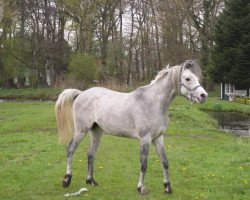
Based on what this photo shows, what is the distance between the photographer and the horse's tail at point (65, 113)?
8.51m

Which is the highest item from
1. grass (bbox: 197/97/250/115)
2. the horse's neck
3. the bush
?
the bush

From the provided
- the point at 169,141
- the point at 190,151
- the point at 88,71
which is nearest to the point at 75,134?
the point at 190,151

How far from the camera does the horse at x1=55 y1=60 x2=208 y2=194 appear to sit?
705cm

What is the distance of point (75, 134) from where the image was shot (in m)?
8.21

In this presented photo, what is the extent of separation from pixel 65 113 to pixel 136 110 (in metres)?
1.85

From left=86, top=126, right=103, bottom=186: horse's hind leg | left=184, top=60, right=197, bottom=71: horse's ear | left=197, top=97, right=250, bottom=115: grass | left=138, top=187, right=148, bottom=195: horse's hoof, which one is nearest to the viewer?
left=184, top=60, right=197, bottom=71: horse's ear

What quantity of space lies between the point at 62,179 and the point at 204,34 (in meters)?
41.1

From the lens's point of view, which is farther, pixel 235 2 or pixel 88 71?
pixel 88 71

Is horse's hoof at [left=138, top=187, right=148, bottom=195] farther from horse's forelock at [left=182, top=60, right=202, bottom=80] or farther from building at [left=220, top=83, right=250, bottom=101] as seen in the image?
building at [left=220, top=83, right=250, bottom=101]

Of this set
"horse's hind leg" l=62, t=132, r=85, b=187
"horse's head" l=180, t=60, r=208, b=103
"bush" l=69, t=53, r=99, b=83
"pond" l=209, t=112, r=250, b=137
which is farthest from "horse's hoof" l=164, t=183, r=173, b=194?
"bush" l=69, t=53, r=99, b=83

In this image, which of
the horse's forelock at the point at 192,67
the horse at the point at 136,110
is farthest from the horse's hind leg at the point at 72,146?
the horse's forelock at the point at 192,67

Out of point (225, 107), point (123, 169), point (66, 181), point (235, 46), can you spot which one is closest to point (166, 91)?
point (66, 181)

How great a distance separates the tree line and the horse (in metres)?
35.9

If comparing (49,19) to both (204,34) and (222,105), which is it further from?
(222,105)
